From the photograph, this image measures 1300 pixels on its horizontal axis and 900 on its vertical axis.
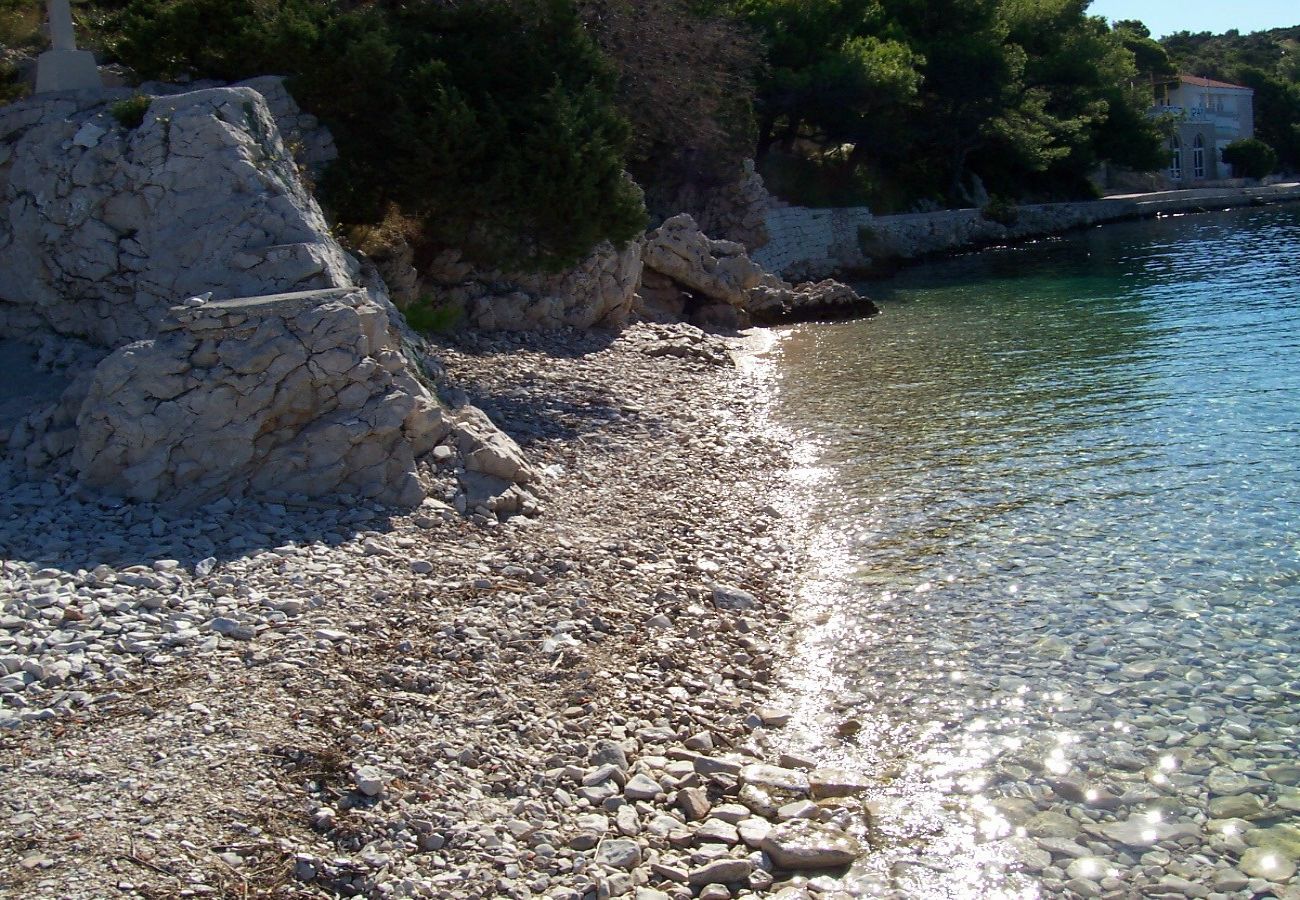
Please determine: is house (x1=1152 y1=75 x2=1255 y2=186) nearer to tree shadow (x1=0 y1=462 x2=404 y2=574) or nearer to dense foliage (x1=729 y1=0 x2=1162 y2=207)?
dense foliage (x1=729 y1=0 x2=1162 y2=207)

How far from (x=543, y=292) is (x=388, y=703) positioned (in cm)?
1283

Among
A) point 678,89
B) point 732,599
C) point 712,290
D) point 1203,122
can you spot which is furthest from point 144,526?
point 1203,122

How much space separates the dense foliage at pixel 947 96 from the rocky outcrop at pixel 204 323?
1103 inches

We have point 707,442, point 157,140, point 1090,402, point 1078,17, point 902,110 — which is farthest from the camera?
point 1078,17

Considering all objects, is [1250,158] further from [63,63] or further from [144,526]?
[144,526]

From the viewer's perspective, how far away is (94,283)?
1149 cm

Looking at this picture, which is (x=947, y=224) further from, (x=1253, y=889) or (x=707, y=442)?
(x=1253, y=889)

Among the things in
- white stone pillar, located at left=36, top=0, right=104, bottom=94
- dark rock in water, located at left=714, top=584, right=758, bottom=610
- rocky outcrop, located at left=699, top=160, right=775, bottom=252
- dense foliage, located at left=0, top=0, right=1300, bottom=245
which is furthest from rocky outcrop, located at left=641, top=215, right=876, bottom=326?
dark rock in water, located at left=714, top=584, right=758, bottom=610

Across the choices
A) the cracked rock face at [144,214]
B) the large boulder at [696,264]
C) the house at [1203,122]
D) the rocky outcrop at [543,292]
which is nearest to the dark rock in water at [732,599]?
the cracked rock face at [144,214]

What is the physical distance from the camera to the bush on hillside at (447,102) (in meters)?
15.6

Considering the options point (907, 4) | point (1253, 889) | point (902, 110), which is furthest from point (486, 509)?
point (907, 4)

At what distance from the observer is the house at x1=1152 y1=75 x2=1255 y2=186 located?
72750mm

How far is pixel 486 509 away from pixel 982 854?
5471 mm

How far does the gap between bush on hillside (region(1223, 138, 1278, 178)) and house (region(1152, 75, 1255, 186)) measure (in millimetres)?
1062
